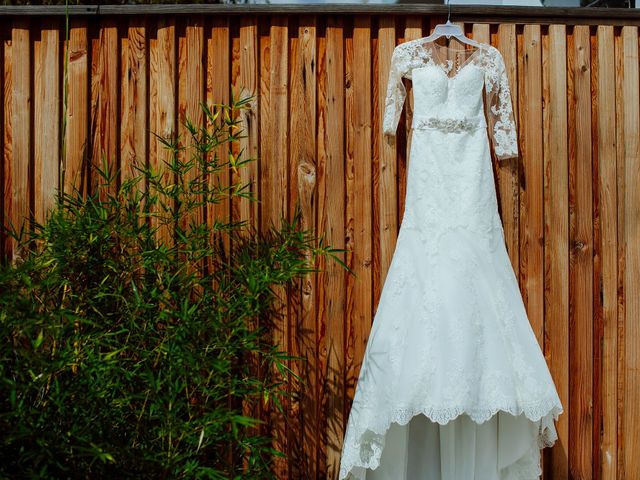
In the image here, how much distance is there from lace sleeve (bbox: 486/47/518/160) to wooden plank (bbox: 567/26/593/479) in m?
0.36

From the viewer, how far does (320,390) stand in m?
2.23

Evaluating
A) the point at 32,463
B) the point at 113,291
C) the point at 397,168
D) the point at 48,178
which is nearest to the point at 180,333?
the point at 113,291

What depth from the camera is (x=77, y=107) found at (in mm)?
2234

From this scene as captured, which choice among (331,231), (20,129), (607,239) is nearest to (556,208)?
(607,239)

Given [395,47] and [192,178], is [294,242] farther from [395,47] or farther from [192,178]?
[395,47]

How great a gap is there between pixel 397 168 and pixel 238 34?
92 cm

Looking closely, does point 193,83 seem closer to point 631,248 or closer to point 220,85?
point 220,85

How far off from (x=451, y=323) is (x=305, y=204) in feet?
2.64

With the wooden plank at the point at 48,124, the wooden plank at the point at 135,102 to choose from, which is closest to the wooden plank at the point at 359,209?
the wooden plank at the point at 135,102

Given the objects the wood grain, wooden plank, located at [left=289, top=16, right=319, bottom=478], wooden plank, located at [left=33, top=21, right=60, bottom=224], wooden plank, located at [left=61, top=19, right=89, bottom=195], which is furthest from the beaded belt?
wooden plank, located at [left=33, top=21, right=60, bottom=224]

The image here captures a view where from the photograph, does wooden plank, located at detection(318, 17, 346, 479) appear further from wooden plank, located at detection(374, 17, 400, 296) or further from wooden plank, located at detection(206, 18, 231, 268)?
wooden plank, located at detection(206, 18, 231, 268)

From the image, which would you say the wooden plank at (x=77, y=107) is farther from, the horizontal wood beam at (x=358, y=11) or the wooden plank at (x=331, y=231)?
the wooden plank at (x=331, y=231)

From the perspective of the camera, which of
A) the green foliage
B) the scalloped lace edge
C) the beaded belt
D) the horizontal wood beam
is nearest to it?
the green foliage

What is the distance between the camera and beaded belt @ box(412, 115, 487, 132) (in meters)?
2.08
